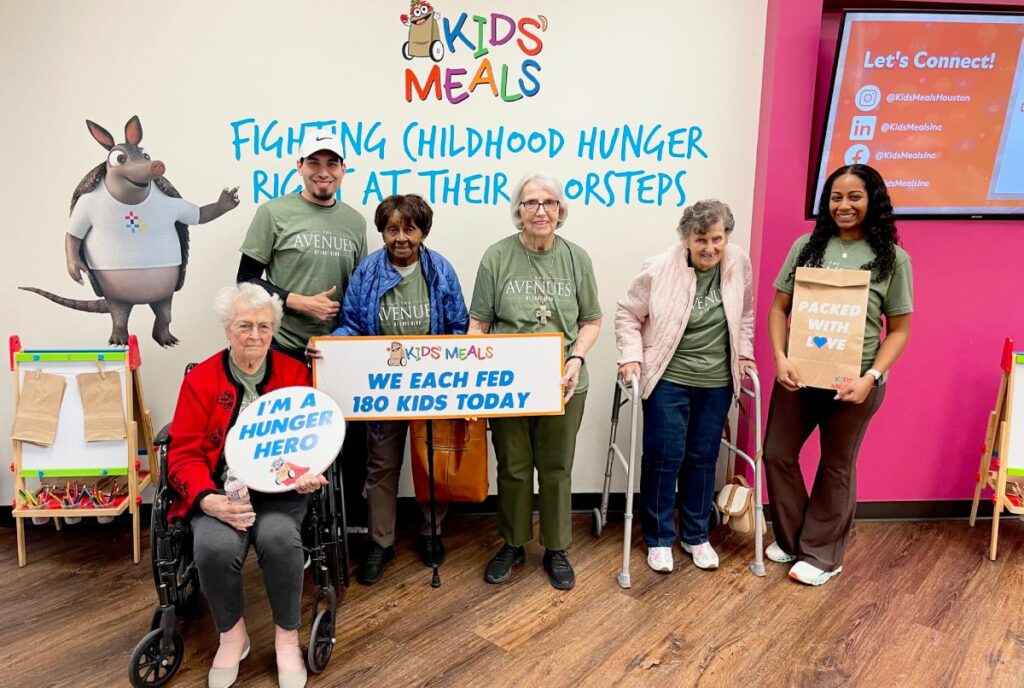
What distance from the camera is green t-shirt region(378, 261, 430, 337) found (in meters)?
2.30

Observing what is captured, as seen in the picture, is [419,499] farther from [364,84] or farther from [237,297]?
[364,84]

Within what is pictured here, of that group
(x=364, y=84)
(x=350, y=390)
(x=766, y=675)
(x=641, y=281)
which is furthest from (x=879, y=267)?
(x=364, y=84)

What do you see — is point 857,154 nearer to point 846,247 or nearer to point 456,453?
point 846,247

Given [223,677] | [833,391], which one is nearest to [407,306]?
[223,677]

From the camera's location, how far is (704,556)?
2.59 meters

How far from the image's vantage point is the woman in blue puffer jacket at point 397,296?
2.22 meters

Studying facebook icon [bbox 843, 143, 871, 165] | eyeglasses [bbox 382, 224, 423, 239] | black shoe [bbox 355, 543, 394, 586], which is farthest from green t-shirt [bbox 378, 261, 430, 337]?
facebook icon [bbox 843, 143, 871, 165]

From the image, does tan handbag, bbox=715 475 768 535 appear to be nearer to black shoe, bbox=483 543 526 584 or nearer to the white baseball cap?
black shoe, bbox=483 543 526 584

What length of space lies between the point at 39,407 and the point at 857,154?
3.73 meters

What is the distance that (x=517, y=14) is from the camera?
2.69 m

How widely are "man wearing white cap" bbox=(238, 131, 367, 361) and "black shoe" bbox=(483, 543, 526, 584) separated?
3.77 feet

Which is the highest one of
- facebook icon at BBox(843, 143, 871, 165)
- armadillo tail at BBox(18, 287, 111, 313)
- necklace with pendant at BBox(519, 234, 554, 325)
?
facebook icon at BBox(843, 143, 871, 165)

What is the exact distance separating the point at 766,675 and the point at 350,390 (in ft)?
5.55

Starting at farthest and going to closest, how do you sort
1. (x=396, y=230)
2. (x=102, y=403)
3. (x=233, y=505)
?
(x=102, y=403), (x=396, y=230), (x=233, y=505)
